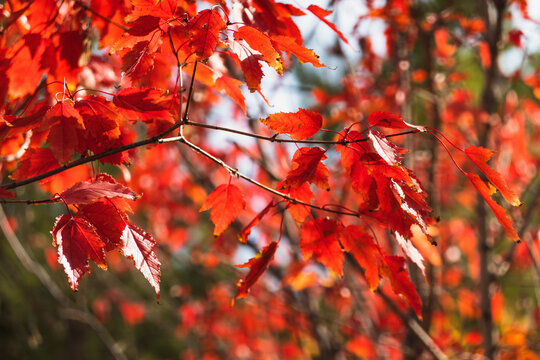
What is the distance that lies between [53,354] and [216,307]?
221 cm

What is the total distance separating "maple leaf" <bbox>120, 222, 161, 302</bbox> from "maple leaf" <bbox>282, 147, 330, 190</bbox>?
0.24 m

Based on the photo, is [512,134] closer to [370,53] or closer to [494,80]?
[370,53]

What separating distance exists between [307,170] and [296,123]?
0.08 meters

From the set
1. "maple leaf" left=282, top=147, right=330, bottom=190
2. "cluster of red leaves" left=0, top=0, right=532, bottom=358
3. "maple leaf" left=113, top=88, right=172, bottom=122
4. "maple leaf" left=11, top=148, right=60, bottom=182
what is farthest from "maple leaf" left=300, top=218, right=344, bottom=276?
"maple leaf" left=11, top=148, right=60, bottom=182

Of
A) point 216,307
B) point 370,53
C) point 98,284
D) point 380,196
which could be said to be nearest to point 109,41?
point 380,196

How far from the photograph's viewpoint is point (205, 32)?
726 mm

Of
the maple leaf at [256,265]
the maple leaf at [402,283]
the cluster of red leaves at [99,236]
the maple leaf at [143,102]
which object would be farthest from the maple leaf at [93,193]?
the maple leaf at [402,283]

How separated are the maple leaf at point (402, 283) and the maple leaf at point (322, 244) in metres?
0.10

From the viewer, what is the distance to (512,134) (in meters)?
2.77

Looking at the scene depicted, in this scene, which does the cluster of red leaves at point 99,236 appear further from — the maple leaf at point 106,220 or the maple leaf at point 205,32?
the maple leaf at point 205,32

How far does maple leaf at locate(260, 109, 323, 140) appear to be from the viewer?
2.42 ft

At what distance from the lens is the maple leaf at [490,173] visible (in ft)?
2.43

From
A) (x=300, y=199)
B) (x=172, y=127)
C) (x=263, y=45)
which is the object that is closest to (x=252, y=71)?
(x=263, y=45)

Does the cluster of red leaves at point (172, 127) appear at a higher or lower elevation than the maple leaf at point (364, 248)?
higher
